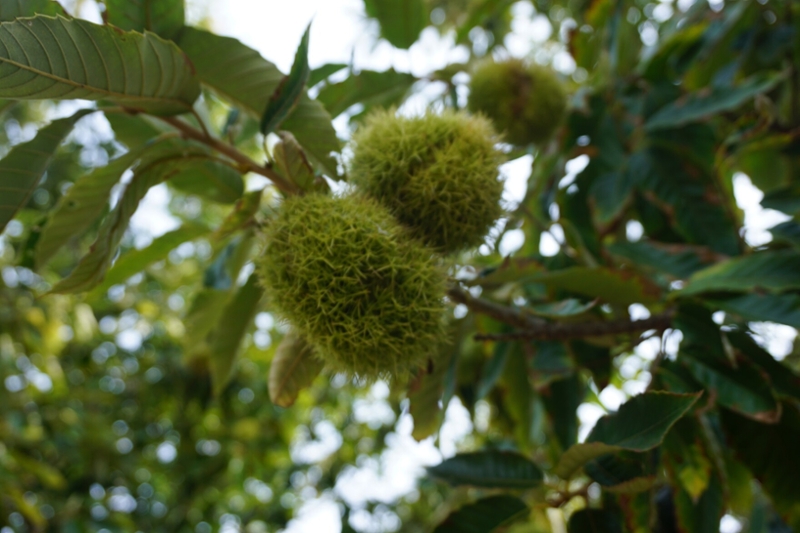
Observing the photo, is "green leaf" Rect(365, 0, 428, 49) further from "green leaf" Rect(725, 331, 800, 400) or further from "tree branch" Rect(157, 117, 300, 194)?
"green leaf" Rect(725, 331, 800, 400)

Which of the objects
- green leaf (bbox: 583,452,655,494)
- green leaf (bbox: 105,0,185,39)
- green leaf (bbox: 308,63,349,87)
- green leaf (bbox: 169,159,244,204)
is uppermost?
green leaf (bbox: 308,63,349,87)

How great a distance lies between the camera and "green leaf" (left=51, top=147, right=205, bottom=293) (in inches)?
43.5

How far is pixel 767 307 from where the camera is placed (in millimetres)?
1341

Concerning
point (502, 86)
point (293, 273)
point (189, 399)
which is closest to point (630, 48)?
point (502, 86)

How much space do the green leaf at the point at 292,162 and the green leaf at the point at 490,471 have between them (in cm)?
77

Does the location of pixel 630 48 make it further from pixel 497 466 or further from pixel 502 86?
pixel 497 466

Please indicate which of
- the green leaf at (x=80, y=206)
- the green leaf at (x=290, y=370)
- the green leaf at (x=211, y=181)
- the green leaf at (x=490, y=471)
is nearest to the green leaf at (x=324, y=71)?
the green leaf at (x=211, y=181)

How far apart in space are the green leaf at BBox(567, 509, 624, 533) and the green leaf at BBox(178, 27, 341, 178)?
38.1 inches

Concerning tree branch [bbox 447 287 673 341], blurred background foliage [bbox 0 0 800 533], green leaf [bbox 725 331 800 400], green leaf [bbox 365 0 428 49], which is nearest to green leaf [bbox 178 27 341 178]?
blurred background foliage [bbox 0 0 800 533]

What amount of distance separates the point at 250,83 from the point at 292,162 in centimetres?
28

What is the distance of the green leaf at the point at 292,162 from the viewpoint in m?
1.08

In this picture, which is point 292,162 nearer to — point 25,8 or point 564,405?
point 25,8

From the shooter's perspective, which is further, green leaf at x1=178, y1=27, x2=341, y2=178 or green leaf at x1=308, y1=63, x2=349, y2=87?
green leaf at x1=308, y1=63, x2=349, y2=87

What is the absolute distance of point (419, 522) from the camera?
4.72 meters
